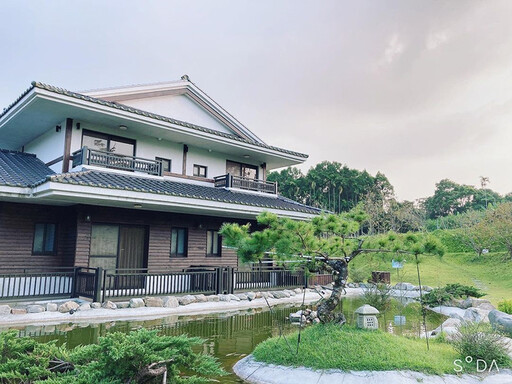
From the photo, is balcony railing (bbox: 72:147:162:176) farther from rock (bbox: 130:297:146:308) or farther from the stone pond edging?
the stone pond edging

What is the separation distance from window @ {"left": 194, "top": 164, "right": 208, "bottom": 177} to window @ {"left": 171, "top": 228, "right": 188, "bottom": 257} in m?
2.40

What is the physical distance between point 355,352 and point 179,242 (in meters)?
9.25

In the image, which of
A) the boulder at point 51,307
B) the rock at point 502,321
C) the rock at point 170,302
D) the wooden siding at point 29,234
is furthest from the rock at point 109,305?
the rock at point 502,321

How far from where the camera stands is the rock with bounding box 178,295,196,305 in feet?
34.3

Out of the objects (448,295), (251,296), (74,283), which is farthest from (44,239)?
(448,295)

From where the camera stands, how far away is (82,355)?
386 centimetres

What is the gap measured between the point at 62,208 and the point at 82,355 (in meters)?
8.63

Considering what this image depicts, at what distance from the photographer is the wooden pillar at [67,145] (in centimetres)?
1108

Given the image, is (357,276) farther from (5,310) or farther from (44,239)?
(5,310)

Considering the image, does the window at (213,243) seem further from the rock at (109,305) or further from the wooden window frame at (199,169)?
the rock at (109,305)

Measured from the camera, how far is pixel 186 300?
414 inches

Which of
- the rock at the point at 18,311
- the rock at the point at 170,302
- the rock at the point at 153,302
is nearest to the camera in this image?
the rock at the point at 18,311

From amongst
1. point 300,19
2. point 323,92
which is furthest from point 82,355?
point 323,92

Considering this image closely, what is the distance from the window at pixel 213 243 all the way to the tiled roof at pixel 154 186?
161 cm
